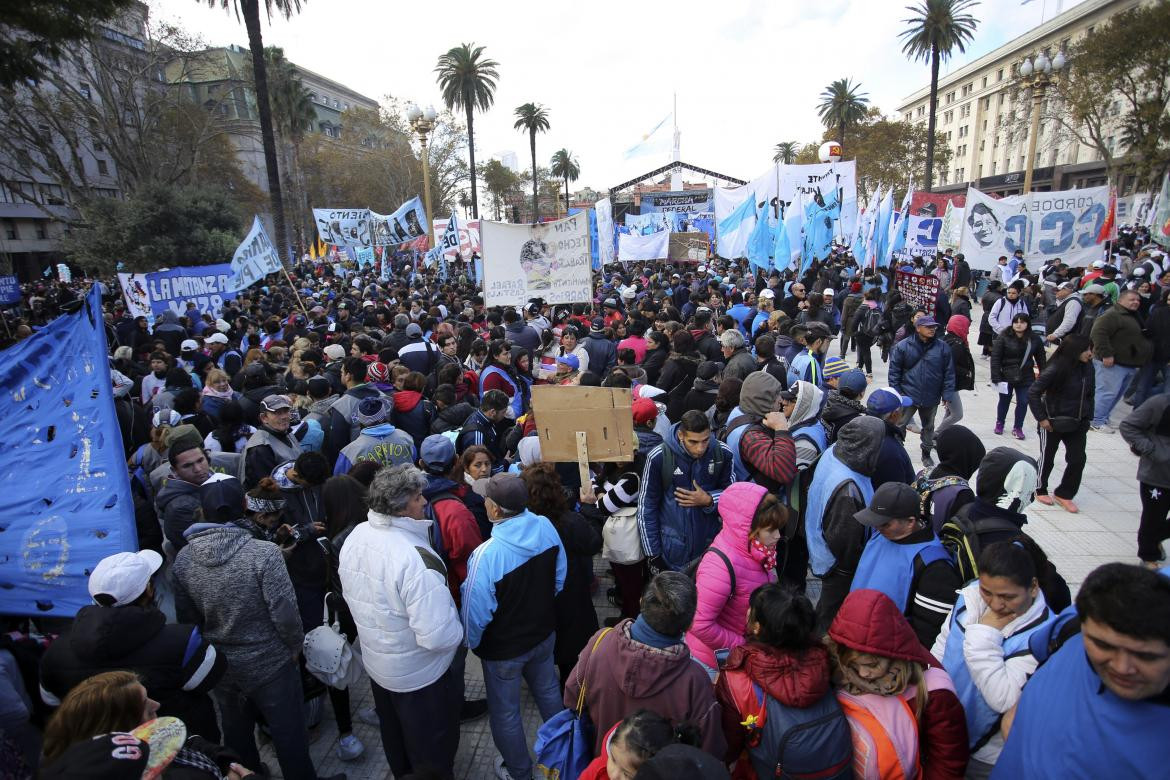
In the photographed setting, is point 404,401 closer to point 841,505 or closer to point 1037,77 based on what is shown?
point 841,505

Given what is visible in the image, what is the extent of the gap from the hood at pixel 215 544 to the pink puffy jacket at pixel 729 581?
2.23 m

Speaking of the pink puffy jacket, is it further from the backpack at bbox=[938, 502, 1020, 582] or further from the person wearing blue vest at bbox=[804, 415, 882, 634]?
the backpack at bbox=[938, 502, 1020, 582]

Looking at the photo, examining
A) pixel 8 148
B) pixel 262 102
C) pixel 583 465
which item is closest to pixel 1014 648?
pixel 583 465

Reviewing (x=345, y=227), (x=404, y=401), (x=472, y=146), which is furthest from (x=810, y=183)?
(x=472, y=146)

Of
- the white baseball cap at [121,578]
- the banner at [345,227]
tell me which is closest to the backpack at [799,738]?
the white baseball cap at [121,578]

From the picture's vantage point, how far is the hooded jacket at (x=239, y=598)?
2832mm

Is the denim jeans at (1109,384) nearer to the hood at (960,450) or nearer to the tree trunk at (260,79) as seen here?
the hood at (960,450)

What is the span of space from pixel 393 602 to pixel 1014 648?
2525 mm

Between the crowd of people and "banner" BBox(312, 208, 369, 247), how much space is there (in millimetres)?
14791

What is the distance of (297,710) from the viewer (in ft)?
10.3

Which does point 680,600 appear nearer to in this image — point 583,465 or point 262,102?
point 583,465

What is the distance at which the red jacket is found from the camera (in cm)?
186

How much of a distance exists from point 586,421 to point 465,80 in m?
49.2

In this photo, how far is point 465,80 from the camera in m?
45.7
